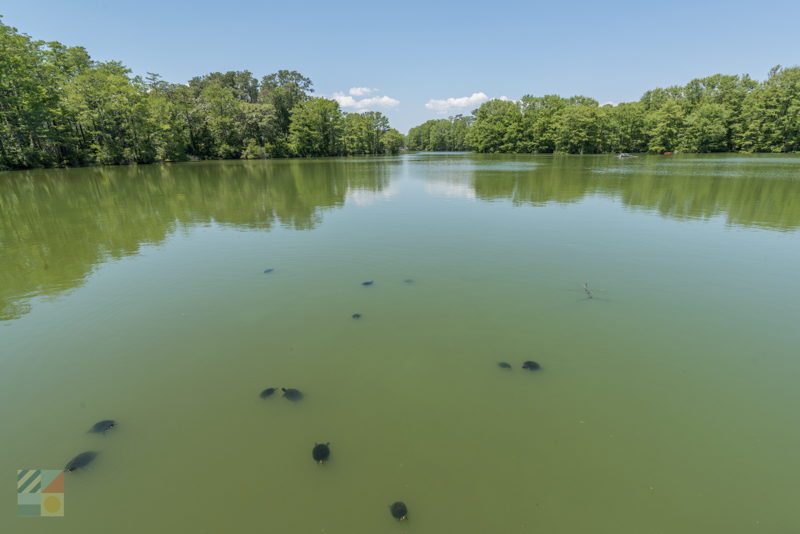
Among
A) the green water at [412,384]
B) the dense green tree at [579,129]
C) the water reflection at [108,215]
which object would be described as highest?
the dense green tree at [579,129]

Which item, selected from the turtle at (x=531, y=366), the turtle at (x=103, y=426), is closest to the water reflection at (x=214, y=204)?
the turtle at (x=103, y=426)

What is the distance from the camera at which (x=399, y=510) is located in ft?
10.5

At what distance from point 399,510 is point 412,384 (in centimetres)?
189

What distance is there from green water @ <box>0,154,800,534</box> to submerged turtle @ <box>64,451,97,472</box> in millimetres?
112

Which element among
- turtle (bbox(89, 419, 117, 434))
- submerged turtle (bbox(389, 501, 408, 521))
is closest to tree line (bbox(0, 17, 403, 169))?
turtle (bbox(89, 419, 117, 434))

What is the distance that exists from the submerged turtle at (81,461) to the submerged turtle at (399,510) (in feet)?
11.2

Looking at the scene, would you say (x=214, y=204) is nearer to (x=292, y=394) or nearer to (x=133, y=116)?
(x=292, y=394)

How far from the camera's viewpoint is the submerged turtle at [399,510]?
317 cm

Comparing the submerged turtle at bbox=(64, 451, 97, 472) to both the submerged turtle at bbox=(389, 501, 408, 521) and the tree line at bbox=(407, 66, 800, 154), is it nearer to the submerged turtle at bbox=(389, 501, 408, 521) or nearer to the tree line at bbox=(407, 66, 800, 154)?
the submerged turtle at bbox=(389, 501, 408, 521)

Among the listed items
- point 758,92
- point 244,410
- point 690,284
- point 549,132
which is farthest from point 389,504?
point 758,92

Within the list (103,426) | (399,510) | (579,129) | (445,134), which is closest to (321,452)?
(399,510)

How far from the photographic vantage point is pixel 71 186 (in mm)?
27438

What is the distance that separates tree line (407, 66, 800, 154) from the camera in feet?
213

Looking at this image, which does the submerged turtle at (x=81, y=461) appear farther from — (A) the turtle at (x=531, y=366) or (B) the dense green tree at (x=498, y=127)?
(B) the dense green tree at (x=498, y=127)
